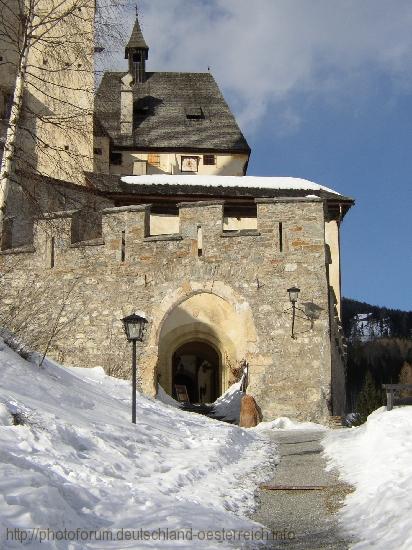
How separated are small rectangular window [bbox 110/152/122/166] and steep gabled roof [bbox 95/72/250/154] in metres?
0.38

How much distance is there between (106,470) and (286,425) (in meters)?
8.93

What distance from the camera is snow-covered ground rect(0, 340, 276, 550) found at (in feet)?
16.7

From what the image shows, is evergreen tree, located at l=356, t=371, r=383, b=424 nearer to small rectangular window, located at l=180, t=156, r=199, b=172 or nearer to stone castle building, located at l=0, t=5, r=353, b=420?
stone castle building, located at l=0, t=5, r=353, b=420

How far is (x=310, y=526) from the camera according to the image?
623 centimetres

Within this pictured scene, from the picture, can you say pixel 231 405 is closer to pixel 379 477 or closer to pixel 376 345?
pixel 379 477

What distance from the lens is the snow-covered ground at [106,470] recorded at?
16.7 ft

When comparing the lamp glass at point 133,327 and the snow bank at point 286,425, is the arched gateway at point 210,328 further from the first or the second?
the lamp glass at point 133,327

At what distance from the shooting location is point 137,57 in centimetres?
3900

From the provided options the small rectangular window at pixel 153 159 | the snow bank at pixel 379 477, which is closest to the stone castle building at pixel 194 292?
the snow bank at pixel 379 477

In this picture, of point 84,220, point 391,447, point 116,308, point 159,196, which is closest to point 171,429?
point 391,447

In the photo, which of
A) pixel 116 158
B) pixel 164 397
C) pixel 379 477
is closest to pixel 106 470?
pixel 379 477

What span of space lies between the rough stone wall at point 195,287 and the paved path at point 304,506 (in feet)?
18.9

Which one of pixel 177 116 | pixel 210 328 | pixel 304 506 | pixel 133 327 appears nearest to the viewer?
pixel 304 506

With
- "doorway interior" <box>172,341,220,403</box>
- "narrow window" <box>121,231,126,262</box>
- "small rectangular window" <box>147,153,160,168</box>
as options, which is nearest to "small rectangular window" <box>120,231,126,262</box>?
"narrow window" <box>121,231,126,262</box>
